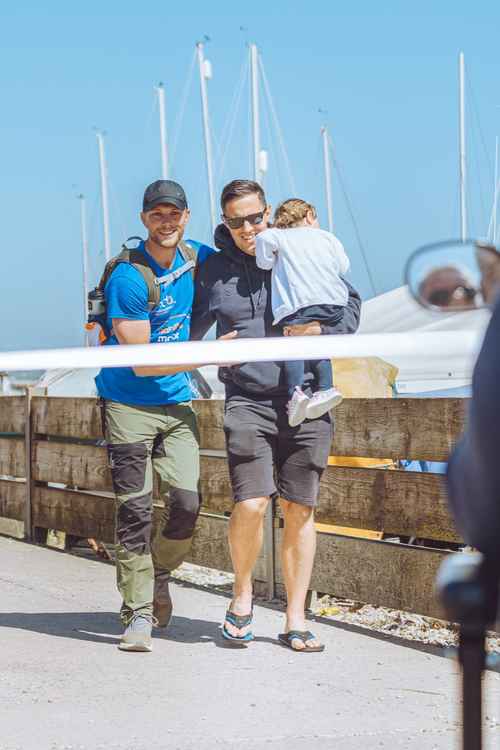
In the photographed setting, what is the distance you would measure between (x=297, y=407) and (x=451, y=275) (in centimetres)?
422

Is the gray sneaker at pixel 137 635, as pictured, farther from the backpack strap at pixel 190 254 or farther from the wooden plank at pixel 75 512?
the wooden plank at pixel 75 512

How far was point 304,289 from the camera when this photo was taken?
600 centimetres

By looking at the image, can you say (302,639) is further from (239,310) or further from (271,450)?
(239,310)

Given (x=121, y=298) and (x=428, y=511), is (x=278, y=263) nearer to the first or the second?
(x=121, y=298)

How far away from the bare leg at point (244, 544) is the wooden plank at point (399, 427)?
2.44 feet

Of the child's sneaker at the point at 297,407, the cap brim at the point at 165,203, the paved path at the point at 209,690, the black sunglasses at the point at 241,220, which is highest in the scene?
the cap brim at the point at 165,203

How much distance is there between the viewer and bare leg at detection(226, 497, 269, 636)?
607cm

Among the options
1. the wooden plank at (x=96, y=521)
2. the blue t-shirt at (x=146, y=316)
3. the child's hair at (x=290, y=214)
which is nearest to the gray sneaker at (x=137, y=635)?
the wooden plank at (x=96, y=521)

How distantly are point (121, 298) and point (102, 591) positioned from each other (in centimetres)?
234

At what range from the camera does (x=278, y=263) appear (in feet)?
19.9

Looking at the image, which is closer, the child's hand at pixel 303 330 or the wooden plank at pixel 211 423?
the child's hand at pixel 303 330

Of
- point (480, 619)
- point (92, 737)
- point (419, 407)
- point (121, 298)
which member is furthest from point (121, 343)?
point (480, 619)

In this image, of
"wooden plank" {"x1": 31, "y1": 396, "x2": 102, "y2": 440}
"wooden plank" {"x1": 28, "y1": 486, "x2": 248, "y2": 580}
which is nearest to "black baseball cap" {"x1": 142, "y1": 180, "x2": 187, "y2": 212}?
"wooden plank" {"x1": 28, "y1": 486, "x2": 248, "y2": 580}

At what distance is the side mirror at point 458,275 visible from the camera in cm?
173
